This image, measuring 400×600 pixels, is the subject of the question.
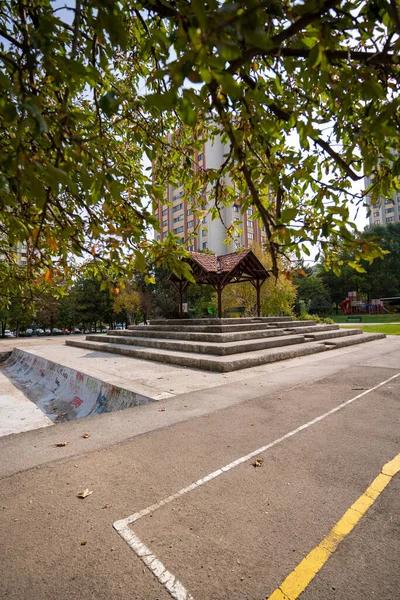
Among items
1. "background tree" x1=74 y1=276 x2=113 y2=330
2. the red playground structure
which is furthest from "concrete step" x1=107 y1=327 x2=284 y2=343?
the red playground structure

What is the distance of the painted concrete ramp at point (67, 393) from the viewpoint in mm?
6902

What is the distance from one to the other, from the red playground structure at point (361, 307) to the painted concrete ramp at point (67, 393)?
173ft

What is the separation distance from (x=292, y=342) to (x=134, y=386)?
860cm

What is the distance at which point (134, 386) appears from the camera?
706cm

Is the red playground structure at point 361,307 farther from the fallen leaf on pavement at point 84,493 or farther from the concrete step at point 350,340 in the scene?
the fallen leaf on pavement at point 84,493

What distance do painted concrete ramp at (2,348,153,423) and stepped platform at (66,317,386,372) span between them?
112 inches

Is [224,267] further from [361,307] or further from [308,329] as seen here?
[361,307]

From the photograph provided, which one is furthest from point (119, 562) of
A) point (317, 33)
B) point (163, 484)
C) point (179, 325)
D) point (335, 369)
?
point (179, 325)

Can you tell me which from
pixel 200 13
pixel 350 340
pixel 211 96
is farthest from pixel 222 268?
pixel 200 13

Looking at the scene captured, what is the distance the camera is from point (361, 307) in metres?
55.8

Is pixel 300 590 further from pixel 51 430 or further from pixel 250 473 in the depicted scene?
pixel 51 430

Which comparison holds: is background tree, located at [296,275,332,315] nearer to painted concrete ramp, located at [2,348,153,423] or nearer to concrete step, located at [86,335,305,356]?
concrete step, located at [86,335,305,356]

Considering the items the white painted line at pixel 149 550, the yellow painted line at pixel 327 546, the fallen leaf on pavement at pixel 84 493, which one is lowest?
the yellow painted line at pixel 327 546

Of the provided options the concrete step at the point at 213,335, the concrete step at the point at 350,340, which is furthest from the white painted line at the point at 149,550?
the concrete step at the point at 350,340
